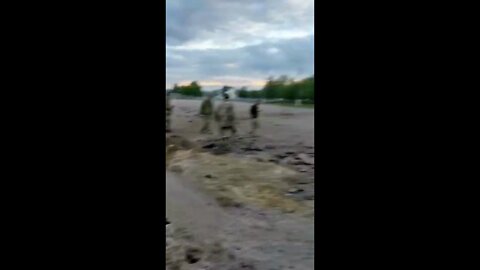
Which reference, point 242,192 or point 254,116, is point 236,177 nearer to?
point 242,192

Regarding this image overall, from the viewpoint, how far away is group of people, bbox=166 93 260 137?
1072 mm

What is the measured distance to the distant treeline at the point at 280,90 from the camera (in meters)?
1.03

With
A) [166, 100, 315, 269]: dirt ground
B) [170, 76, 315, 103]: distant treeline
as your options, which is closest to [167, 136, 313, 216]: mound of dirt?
[166, 100, 315, 269]: dirt ground

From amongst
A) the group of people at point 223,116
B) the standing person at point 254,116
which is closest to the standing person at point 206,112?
the group of people at point 223,116

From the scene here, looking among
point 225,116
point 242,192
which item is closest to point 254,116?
point 225,116

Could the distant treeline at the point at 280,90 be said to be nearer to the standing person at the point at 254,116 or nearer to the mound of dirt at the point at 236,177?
the standing person at the point at 254,116

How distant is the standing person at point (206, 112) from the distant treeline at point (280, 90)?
0.25ft

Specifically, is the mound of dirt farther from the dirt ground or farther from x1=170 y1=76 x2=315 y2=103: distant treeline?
x1=170 y1=76 x2=315 y2=103: distant treeline

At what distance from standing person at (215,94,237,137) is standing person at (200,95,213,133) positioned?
0.06 ft
